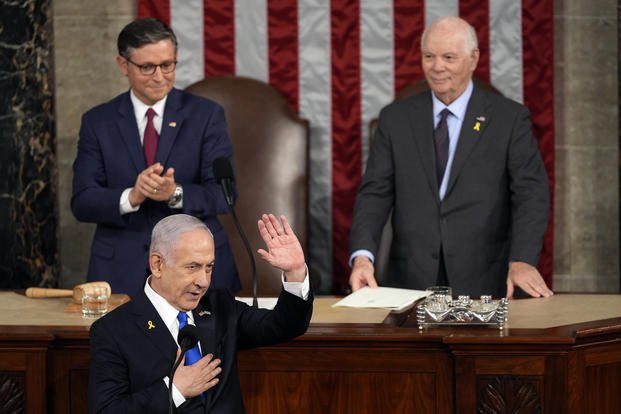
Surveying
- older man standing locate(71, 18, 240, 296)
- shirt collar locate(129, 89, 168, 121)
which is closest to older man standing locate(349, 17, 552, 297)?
older man standing locate(71, 18, 240, 296)

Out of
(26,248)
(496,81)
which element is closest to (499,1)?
(496,81)

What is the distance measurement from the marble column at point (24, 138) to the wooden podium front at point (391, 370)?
8.38ft

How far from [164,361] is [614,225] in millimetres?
3892

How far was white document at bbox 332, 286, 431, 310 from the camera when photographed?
439 cm

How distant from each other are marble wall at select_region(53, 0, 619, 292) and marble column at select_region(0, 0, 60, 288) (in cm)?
16

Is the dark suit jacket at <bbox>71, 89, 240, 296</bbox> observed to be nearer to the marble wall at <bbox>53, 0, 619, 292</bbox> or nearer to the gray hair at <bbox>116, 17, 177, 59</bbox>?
the gray hair at <bbox>116, 17, 177, 59</bbox>

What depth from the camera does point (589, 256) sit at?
678 cm

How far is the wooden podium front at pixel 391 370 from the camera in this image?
150 inches

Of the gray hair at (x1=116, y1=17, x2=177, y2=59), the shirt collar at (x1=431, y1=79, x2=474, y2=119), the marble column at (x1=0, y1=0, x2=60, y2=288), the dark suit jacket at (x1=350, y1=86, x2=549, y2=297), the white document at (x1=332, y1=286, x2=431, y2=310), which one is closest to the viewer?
the white document at (x1=332, y1=286, x2=431, y2=310)

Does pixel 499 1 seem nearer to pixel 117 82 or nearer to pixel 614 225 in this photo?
pixel 614 225

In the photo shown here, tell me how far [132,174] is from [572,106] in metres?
2.78

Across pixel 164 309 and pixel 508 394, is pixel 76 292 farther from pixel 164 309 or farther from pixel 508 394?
pixel 508 394

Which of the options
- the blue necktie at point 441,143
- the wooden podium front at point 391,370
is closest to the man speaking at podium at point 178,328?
the wooden podium front at point 391,370

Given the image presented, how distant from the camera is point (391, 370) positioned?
394 cm
